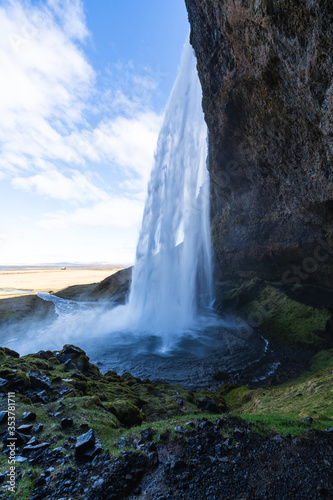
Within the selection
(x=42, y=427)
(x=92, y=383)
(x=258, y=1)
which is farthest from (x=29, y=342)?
(x=258, y=1)

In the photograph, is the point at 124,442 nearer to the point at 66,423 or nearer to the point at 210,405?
the point at 66,423

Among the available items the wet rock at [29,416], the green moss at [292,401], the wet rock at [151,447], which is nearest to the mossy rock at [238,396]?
the green moss at [292,401]

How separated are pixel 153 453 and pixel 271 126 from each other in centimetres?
1925

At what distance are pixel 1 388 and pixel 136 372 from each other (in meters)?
9.81

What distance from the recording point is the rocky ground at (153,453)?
459 cm

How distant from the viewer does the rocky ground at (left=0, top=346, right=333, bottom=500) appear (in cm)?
459

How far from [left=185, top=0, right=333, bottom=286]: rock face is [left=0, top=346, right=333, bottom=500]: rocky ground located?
1288 cm

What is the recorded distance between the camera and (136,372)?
16.5 m

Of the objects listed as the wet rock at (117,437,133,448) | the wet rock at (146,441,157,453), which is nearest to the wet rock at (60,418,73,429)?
the wet rock at (117,437,133,448)

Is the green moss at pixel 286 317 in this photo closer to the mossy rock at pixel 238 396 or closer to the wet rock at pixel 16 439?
the mossy rock at pixel 238 396

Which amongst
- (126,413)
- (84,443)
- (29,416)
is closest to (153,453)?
(84,443)

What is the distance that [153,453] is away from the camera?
551 cm

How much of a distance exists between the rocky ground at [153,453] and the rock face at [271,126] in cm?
1288

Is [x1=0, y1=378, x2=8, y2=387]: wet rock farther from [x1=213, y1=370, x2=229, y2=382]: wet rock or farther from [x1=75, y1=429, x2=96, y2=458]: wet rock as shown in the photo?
[x1=213, y1=370, x2=229, y2=382]: wet rock
